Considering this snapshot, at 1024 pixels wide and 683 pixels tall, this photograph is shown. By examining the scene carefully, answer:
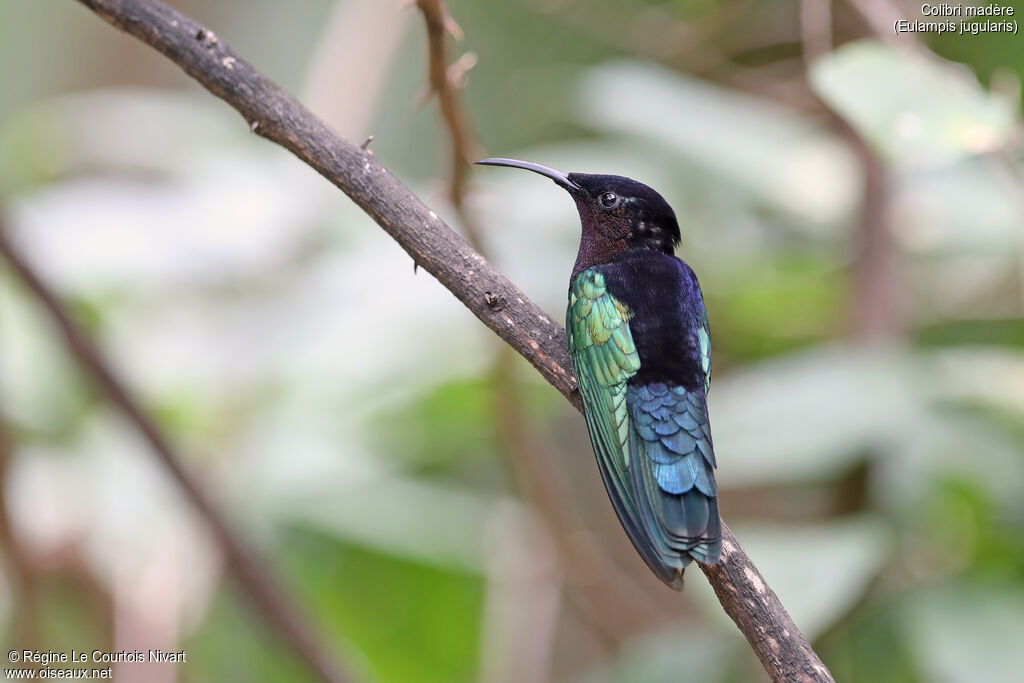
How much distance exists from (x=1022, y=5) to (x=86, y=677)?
3893 mm

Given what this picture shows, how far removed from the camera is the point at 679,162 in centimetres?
408

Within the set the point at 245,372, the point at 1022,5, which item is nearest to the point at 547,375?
the point at 245,372

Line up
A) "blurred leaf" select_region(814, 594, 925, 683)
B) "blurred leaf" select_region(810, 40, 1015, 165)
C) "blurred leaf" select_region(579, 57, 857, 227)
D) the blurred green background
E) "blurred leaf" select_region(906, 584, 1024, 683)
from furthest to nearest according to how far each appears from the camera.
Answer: "blurred leaf" select_region(579, 57, 857, 227) < "blurred leaf" select_region(814, 594, 925, 683) < the blurred green background < "blurred leaf" select_region(906, 584, 1024, 683) < "blurred leaf" select_region(810, 40, 1015, 165)

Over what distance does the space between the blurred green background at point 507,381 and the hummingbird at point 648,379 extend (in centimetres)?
51

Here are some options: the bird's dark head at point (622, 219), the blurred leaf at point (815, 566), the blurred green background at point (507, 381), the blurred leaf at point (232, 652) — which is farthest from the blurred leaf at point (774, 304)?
the blurred leaf at point (232, 652)

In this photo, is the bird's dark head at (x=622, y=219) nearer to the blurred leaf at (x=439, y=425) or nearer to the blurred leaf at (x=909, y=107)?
the blurred leaf at (x=909, y=107)

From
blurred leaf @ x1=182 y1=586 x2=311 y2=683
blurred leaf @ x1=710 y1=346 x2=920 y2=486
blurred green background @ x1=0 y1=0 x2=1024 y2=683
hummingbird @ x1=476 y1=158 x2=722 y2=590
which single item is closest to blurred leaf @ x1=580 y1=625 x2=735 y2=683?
blurred green background @ x1=0 y1=0 x2=1024 y2=683

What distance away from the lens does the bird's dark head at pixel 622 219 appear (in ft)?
8.05

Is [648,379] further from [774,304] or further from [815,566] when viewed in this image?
[774,304]

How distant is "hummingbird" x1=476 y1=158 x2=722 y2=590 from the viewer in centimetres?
184

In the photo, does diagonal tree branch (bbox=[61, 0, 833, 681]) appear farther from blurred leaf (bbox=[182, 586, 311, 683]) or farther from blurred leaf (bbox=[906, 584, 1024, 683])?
blurred leaf (bbox=[182, 586, 311, 683])

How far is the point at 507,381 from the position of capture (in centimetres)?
300

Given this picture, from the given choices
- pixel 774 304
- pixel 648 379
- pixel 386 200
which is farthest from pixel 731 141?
pixel 386 200

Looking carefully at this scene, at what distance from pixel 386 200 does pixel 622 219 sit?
30.4 inches
